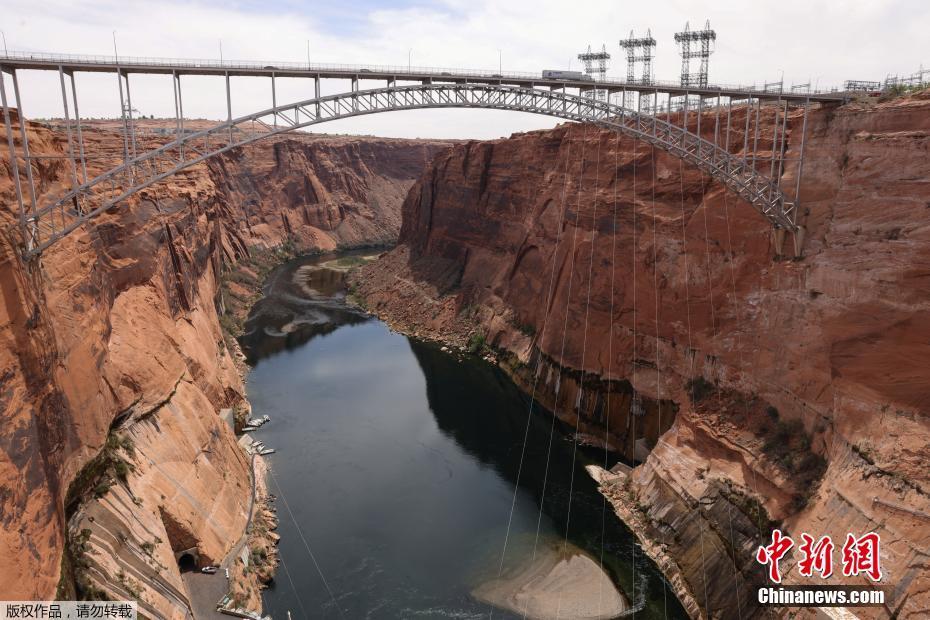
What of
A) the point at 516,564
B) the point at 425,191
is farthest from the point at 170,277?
the point at 425,191

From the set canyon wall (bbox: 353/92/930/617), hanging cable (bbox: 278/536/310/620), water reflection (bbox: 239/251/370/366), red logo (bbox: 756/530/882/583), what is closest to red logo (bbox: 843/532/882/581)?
red logo (bbox: 756/530/882/583)

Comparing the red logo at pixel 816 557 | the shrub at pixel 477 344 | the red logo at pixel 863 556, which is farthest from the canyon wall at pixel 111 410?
the shrub at pixel 477 344

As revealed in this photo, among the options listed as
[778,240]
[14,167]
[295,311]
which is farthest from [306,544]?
[295,311]

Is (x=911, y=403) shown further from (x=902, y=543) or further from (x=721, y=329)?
(x=721, y=329)

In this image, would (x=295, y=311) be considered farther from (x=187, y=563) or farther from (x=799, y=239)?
(x=799, y=239)

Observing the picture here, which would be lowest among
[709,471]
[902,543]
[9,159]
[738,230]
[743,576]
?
[743,576]

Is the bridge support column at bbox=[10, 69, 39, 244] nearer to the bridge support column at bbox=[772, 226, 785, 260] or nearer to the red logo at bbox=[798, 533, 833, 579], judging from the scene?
the red logo at bbox=[798, 533, 833, 579]
